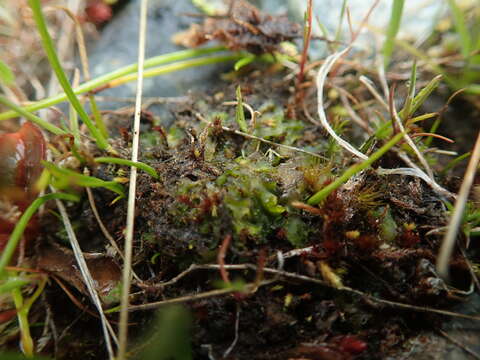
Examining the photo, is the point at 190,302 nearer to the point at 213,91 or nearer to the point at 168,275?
the point at 168,275

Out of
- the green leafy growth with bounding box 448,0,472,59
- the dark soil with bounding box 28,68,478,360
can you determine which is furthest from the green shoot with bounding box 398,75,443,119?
the green leafy growth with bounding box 448,0,472,59

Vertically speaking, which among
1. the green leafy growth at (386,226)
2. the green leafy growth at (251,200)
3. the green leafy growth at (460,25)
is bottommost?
the green leafy growth at (386,226)

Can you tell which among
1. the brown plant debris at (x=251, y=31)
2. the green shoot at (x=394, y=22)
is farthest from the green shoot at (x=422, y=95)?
the brown plant debris at (x=251, y=31)

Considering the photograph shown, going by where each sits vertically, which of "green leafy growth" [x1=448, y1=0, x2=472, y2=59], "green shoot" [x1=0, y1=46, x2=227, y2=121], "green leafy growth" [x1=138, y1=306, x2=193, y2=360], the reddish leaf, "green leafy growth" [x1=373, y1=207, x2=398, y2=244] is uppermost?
"green shoot" [x1=0, y1=46, x2=227, y2=121]

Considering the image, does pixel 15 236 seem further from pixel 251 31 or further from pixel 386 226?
pixel 251 31

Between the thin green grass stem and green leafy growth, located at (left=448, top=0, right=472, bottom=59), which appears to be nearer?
green leafy growth, located at (left=448, top=0, right=472, bottom=59)

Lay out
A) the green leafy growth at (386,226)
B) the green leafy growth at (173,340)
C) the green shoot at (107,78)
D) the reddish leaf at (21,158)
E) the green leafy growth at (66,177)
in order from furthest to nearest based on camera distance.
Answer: the green shoot at (107,78)
the reddish leaf at (21,158)
the green leafy growth at (386,226)
the green leafy growth at (66,177)
the green leafy growth at (173,340)

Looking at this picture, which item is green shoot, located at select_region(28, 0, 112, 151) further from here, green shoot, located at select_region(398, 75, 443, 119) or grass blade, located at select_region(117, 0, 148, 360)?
green shoot, located at select_region(398, 75, 443, 119)

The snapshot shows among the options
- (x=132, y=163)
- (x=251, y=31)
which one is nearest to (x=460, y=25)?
(x=251, y=31)

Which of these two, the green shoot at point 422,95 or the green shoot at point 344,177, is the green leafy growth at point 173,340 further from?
the green shoot at point 422,95

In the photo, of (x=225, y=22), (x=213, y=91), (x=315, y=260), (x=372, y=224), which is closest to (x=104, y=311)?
(x=315, y=260)

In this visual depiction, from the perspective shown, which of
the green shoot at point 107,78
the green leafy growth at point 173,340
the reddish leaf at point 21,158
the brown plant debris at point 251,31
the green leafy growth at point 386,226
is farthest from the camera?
the brown plant debris at point 251,31

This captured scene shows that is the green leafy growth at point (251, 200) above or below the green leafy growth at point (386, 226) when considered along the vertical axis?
above
